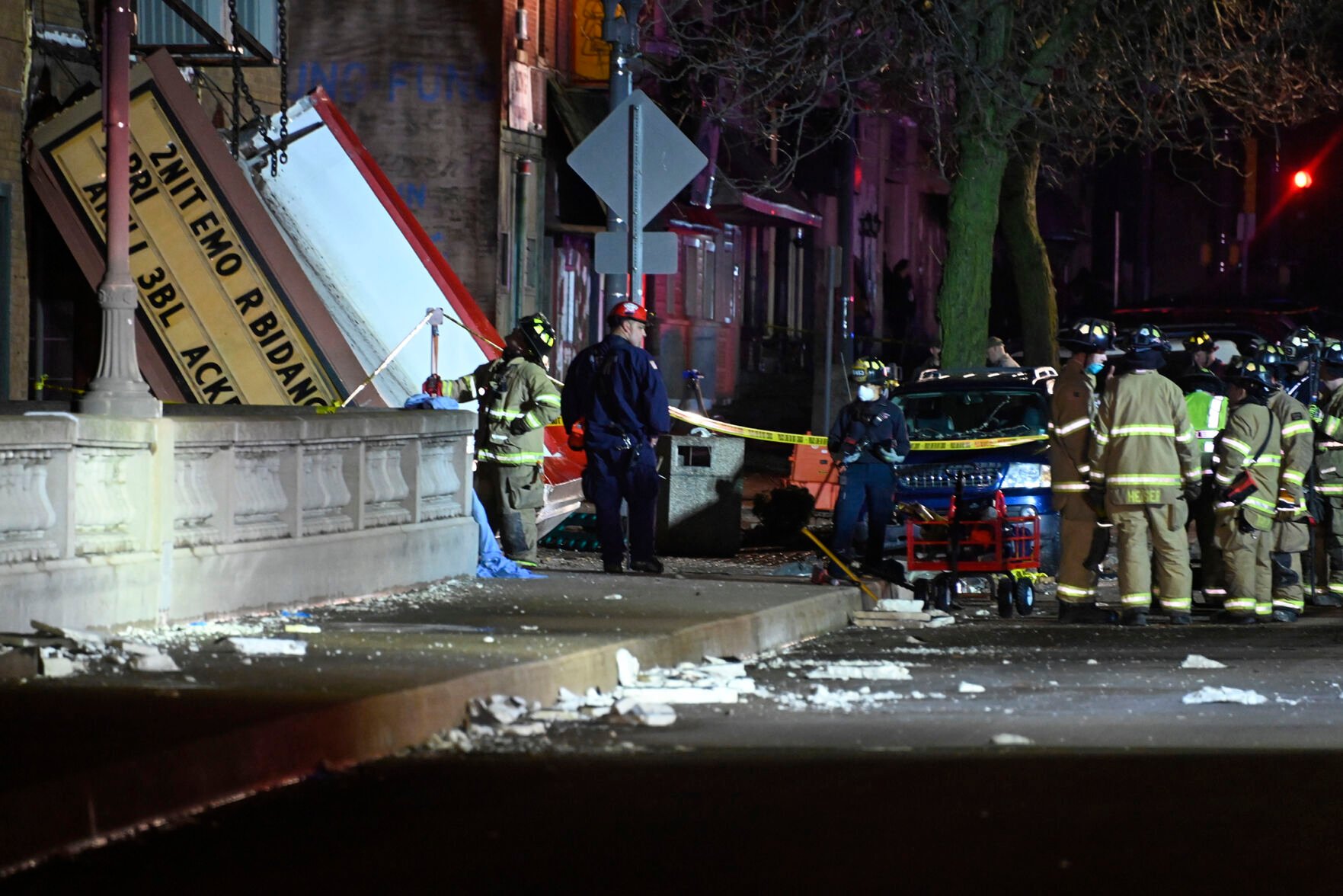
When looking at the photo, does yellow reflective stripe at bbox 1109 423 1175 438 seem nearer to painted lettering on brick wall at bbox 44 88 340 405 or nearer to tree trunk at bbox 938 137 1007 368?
painted lettering on brick wall at bbox 44 88 340 405

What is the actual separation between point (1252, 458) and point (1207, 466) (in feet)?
3.12

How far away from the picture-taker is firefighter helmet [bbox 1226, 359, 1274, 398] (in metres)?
14.6

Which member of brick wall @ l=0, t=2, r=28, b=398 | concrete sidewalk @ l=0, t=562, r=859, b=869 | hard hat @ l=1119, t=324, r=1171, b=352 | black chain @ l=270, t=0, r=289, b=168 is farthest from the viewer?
black chain @ l=270, t=0, r=289, b=168

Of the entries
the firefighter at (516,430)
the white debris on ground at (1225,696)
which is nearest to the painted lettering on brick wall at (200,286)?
the firefighter at (516,430)

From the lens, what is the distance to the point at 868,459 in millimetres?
15625

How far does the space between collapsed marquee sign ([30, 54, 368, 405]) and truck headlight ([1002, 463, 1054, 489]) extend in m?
6.08

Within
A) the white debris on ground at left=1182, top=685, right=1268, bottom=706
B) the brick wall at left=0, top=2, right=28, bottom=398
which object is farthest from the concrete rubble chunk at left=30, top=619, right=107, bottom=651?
the brick wall at left=0, top=2, right=28, bottom=398

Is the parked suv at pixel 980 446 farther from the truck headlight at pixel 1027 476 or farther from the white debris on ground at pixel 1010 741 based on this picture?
the white debris on ground at pixel 1010 741

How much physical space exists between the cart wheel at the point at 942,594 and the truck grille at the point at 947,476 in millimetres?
1744

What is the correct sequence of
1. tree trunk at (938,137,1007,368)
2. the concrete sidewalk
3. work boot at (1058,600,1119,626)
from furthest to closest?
tree trunk at (938,137,1007,368)
work boot at (1058,600,1119,626)
the concrete sidewalk

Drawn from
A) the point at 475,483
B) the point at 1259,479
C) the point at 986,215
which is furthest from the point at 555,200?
the point at 1259,479

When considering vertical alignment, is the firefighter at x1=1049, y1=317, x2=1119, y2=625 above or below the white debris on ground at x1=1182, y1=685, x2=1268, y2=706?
above

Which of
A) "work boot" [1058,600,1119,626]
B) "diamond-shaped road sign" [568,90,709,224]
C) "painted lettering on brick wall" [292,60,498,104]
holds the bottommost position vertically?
"work boot" [1058,600,1119,626]

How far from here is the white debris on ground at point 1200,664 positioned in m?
11.3
